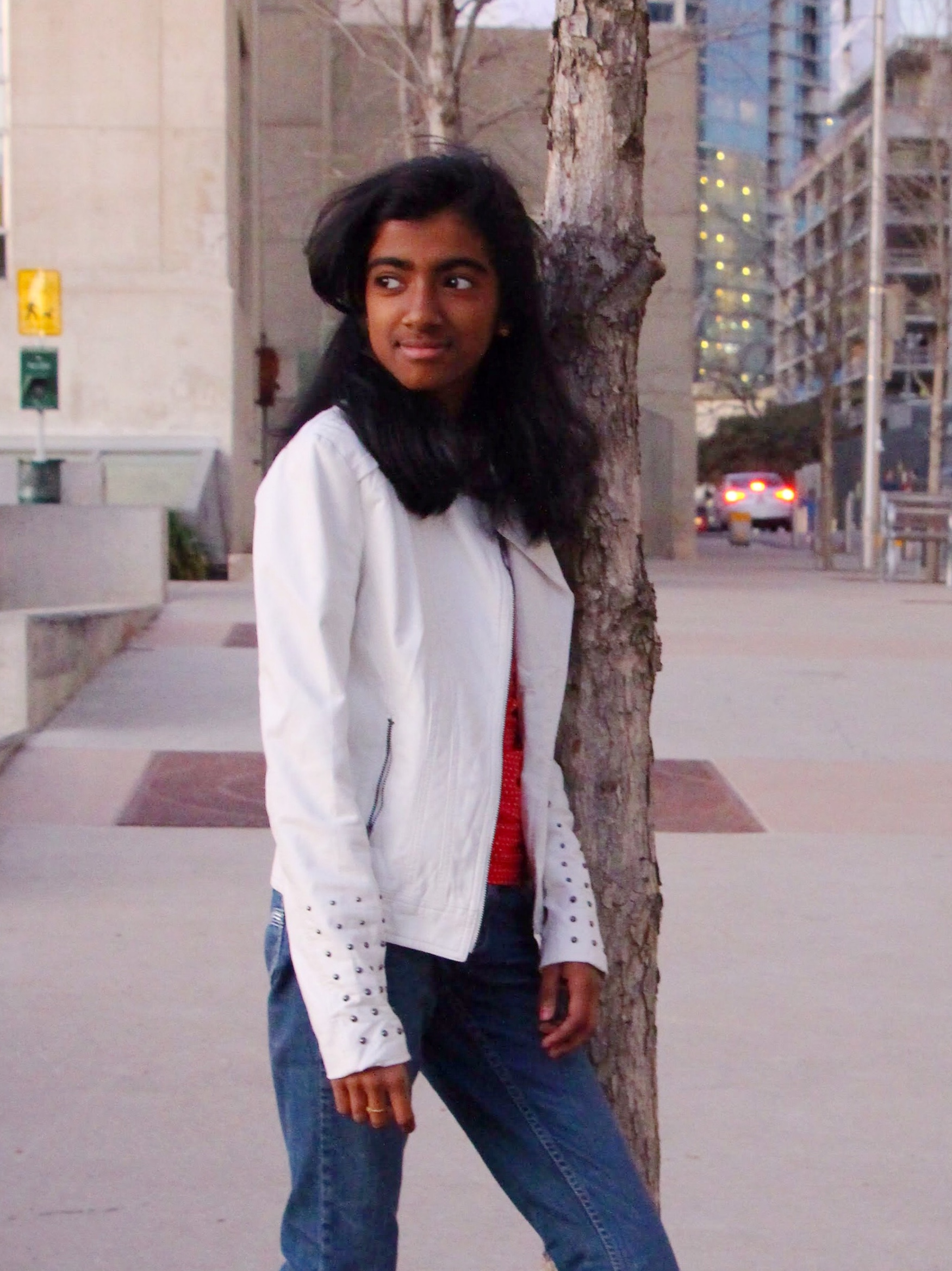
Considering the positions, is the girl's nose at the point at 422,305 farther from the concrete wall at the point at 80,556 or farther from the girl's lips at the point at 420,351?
the concrete wall at the point at 80,556

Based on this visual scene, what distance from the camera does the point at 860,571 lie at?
2477 cm

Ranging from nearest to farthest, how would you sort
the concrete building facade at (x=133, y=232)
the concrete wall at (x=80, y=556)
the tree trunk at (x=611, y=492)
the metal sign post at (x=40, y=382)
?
the tree trunk at (x=611, y=492)
the concrete wall at (x=80, y=556)
the metal sign post at (x=40, y=382)
the concrete building facade at (x=133, y=232)

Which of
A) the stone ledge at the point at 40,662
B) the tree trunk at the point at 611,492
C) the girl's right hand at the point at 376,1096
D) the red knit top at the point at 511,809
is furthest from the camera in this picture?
the stone ledge at the point at 40,662

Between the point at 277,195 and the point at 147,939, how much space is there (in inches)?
908

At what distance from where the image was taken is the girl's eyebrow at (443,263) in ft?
7.57

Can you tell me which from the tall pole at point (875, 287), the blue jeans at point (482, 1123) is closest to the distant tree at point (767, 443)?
the tall pole at point (875, 287)

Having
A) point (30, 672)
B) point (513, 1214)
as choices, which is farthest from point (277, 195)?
point (513, 1214)

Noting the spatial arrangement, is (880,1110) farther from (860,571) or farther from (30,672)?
(860,571)

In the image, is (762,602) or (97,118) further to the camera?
(97,118)

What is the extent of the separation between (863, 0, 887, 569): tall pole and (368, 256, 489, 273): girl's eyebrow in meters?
23.4

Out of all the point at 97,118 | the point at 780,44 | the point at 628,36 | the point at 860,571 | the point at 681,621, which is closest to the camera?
the point at 628,36

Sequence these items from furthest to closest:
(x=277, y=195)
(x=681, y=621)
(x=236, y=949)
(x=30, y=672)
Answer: (x=277, y=195)
(x=681, y=621)
(x=30, y=672)
(x=236, y=949)

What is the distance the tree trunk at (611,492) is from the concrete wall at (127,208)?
653 inches

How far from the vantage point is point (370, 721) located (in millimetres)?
2141
